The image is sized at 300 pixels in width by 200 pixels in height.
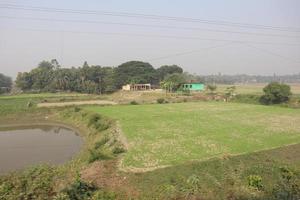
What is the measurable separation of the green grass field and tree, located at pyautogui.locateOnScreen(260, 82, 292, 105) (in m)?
14.0

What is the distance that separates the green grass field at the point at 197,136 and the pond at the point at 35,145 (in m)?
4.27

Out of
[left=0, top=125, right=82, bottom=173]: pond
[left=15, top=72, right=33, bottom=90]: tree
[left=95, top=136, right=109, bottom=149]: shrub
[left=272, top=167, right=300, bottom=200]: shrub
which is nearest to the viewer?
[left=272, top=167, right=300, bottom=200]: shrub

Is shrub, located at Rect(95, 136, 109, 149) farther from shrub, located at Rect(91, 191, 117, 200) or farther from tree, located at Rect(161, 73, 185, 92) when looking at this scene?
tree, located at Rect(161, 73, 185, 92)

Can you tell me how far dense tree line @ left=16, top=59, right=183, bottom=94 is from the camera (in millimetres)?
68625

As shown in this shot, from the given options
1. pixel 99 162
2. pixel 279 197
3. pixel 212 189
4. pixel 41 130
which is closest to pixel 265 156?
pixel 212 189

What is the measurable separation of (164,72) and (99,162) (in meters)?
70.4

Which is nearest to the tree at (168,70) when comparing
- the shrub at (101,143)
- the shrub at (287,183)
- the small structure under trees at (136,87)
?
the small structure under trees at (136,87)

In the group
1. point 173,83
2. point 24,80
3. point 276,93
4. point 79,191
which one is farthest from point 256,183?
point 24,80

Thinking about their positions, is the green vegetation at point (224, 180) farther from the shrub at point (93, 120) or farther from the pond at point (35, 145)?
the shrub at point (93, 120)

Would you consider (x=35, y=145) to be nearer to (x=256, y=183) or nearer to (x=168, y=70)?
(x=256, y=183)

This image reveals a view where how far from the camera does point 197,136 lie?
18.8 metres

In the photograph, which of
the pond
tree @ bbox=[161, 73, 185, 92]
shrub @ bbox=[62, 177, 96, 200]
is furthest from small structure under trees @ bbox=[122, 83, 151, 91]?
shrub @ bbox=[62, 177, 96, 200]

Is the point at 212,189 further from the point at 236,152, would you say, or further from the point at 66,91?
the point at 66,91

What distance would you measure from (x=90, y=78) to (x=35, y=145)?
51.4 meters
